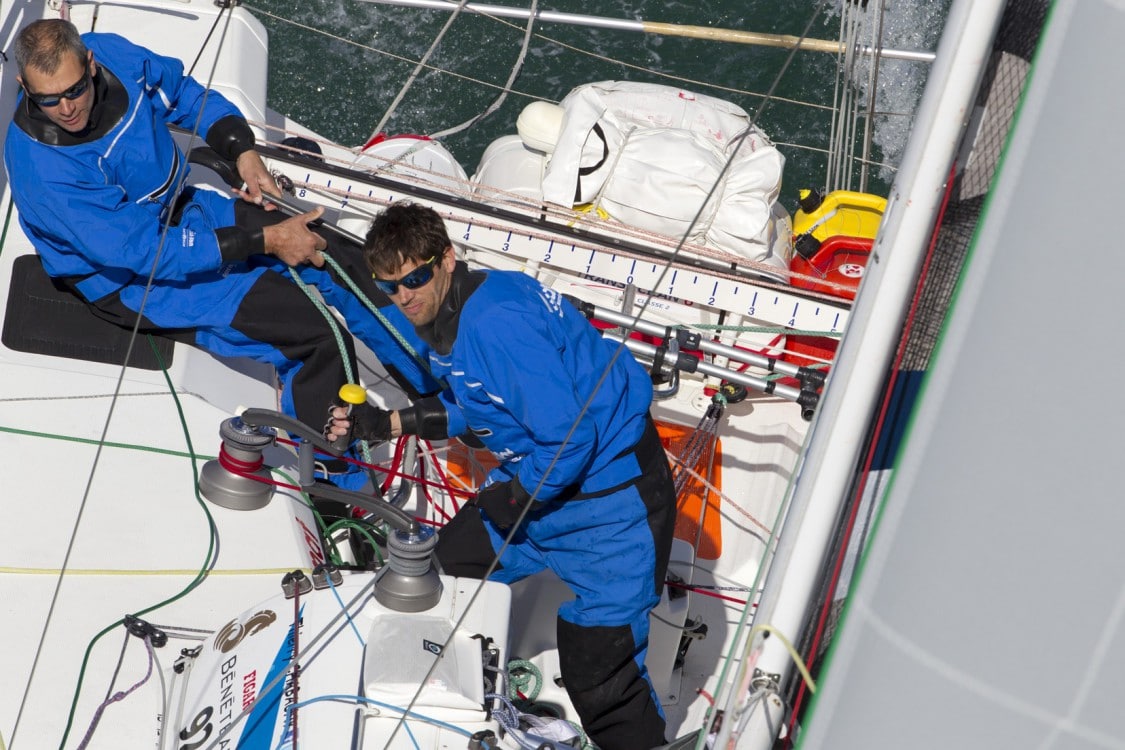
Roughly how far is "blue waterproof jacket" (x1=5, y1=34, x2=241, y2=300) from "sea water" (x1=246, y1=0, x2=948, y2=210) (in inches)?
107

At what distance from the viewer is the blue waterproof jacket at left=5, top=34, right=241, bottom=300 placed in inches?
117

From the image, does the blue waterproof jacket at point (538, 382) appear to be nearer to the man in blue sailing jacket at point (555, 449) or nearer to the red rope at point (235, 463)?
the man in blue sailing jacket at point (555, 449)

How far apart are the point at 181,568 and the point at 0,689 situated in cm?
44

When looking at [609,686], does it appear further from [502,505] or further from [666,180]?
[666,180]

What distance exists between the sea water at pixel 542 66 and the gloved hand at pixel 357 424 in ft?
10.6

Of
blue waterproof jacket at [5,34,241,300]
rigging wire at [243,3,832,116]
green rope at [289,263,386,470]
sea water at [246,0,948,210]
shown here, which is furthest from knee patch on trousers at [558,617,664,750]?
sea water at [246,0,948,210]

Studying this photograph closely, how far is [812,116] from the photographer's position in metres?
6.19

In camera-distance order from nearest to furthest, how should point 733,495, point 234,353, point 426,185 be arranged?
point 234,353 → point 733,495 → point 426,185

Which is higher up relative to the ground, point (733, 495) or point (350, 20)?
point (350, 20)

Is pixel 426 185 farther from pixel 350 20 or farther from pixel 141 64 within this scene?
pixel 350 20

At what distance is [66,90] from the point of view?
2.88m

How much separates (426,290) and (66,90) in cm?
103

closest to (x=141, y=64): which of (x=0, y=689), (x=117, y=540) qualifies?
(x=117, y=540)

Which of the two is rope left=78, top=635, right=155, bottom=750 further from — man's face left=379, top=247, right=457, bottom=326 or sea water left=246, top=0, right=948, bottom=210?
sea water left=246, top=0, right=948, bottom=210
